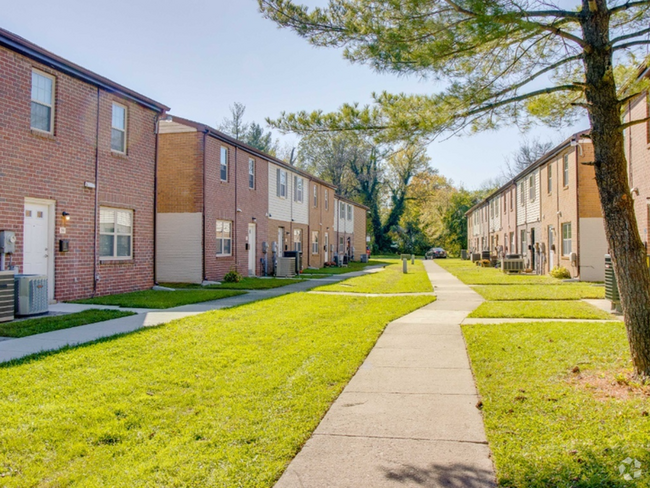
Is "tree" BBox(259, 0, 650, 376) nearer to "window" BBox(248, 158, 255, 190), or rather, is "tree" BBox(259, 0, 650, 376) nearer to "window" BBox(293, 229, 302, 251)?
"window" BBox(248, 158, 255, 190)

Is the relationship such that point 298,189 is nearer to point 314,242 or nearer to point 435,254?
point 314,242

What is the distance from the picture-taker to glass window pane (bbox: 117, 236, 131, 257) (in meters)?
13.7

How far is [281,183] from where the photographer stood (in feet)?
82.1

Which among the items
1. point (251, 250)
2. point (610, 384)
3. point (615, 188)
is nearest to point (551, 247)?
point (251, 250)

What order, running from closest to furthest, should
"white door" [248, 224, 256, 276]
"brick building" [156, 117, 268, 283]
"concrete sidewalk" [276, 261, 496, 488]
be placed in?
"concrete sidewalk" [276, 261, 496, 488] → "brick building" [156, 117, 268, 283] → "white door" [248, 224, 256, 276]

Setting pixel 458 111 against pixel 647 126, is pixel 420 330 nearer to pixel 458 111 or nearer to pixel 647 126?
pixel 458 111

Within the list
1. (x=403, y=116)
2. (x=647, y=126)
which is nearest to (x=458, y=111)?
(x=403, y=116)

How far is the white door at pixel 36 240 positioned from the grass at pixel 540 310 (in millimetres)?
9275

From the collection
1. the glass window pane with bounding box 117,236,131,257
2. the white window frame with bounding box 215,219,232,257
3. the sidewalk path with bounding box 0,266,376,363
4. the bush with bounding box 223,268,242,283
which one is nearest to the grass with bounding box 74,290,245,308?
the sidewalk path with bounding box 0,266,376,363

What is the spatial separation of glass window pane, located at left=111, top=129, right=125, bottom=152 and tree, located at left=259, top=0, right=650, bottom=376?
8.70 meters

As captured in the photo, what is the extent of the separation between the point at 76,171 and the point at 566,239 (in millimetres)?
18025

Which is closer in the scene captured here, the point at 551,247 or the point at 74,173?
the point at 74,173

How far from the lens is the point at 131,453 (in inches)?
138

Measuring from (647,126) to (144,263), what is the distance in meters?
14.3
